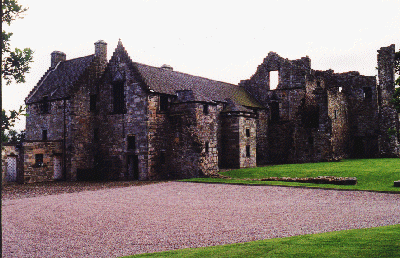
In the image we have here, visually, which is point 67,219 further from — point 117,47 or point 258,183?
point 117,47

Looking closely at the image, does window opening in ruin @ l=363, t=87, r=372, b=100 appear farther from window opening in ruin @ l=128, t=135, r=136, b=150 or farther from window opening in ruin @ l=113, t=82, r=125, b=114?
window opening in ruin @ l=113, t=82, r=125, b=114

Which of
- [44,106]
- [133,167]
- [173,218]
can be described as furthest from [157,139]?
[173,218]

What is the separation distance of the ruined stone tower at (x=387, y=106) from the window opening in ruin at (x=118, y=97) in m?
27.4

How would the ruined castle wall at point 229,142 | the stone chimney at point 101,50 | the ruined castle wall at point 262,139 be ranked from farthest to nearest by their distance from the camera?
the ruined castle wall at point 262,139
the ruined castle wall at point 229,142
the stone chimney at point 101,50

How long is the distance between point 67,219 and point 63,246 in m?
3.88

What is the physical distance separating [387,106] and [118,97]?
93.5ft

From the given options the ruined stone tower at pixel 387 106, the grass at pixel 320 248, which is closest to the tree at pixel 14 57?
the grass at pixel 320 248

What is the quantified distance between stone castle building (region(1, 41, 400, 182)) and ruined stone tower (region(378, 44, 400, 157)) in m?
0.11

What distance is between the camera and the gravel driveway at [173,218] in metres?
9.73

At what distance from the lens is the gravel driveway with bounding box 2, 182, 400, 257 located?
9.73 metres

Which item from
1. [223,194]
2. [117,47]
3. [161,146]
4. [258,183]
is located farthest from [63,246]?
[117,47]

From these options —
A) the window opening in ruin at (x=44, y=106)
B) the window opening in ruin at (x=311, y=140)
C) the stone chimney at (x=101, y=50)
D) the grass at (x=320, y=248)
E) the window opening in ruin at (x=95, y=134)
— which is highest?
the stone chimney at (x=101, y=50)

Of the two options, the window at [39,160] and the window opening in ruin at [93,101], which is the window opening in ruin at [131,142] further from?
the window at [39,160]

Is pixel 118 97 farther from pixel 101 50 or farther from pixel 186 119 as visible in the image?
pixel 186 119
